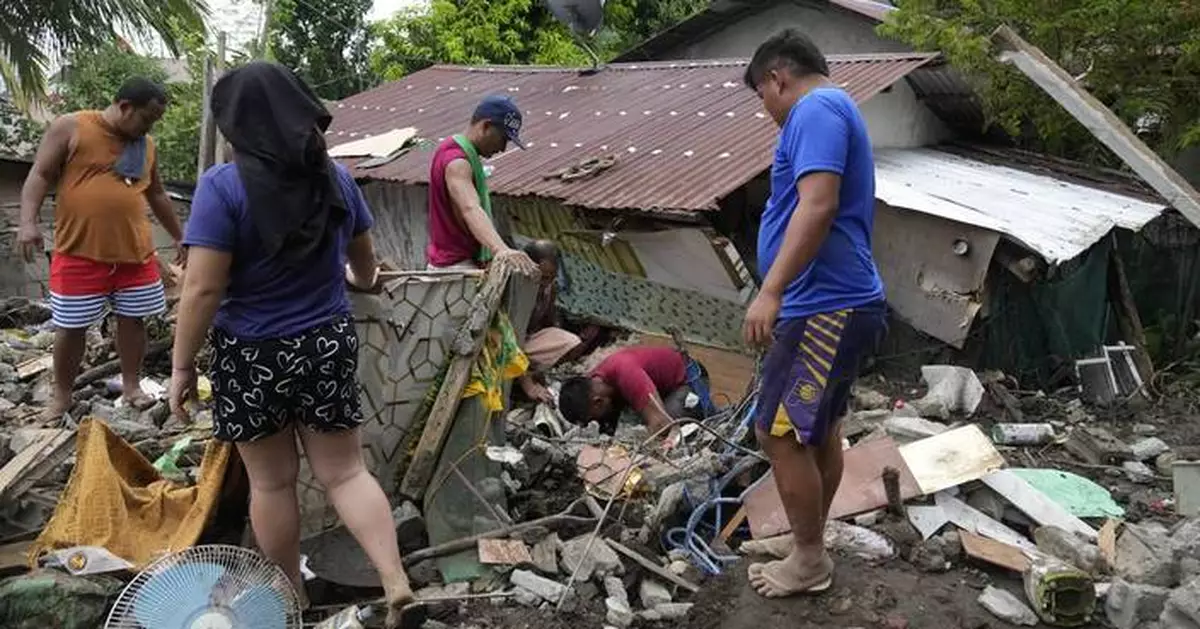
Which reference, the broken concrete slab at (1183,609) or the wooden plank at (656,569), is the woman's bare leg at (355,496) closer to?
the wooden plank at (656,569)

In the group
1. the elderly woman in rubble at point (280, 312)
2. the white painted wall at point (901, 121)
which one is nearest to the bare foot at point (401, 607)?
the elderly woman in rubble at point (280, 312)

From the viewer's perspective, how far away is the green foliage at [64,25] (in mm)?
6656

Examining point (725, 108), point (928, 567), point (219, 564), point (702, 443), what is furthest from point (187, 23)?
point (928, 567)

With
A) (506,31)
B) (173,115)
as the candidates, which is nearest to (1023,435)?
(506,31)

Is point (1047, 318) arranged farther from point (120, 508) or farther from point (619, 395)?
point (120, 508)

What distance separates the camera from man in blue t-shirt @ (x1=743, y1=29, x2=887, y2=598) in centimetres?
285

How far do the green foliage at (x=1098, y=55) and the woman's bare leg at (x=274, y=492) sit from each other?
252 inches

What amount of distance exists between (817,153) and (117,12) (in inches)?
248

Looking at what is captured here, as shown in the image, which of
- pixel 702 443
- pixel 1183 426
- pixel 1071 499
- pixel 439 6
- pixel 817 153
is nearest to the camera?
pixel 817 153

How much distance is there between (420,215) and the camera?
32.4ft

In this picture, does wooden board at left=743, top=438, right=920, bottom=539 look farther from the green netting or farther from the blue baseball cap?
the green netting

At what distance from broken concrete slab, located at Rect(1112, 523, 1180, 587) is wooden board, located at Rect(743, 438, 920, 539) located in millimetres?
808

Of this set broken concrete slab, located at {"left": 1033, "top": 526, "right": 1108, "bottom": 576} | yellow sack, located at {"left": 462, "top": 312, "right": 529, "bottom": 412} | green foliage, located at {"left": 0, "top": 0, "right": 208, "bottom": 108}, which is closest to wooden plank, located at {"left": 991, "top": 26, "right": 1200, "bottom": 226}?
broken concrete slab, located at {"left": 1033, "top": 526, "right": 1108, "bottom": 576}

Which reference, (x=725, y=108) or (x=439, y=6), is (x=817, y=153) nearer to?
(x=725, y=108)
